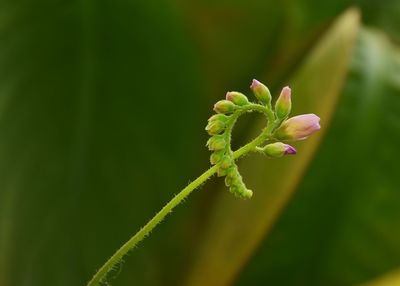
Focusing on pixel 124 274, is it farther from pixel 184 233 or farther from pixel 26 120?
pixel 26 120

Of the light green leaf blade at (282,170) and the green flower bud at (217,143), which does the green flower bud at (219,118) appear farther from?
the light green leaf blade at (282,170)

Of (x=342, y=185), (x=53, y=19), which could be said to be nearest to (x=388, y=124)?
(x=342, y=185)

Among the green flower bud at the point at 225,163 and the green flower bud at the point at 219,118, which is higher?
the green flower bud at the point at 219,118

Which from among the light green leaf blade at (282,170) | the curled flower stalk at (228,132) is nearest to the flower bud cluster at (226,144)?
the curled flower stalk at (228,132)

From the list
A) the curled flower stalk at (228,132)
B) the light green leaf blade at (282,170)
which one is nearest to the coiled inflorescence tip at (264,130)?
the curled flower stalk at (228,132)

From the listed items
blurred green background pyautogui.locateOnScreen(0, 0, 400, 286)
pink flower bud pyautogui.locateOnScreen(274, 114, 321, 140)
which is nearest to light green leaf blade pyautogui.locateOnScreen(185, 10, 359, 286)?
blurred green background pyautogui.locateOnScreen(0, 0, 400, 286)

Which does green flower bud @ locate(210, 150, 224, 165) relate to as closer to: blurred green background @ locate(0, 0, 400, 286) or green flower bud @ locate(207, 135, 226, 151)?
green flower bud @ locate(207, 135, 226, 151)

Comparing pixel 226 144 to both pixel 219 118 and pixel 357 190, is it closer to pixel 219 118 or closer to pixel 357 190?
pixel 219 118

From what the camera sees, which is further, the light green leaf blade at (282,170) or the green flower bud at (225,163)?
the light green leaf blade at (282,170)

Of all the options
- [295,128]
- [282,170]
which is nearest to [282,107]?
[295,128]
